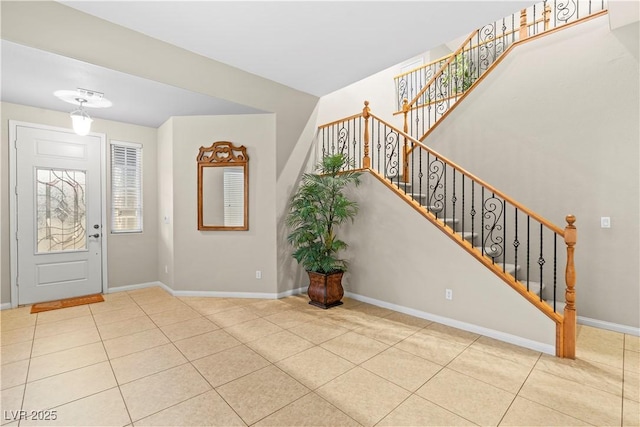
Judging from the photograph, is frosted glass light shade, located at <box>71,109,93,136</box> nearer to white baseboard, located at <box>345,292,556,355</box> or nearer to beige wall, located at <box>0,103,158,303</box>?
beige wall, located at <box>0,103,158,303</box>

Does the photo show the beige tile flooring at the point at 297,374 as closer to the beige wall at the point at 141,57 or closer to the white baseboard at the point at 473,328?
the white baseboard at the point at 473,328

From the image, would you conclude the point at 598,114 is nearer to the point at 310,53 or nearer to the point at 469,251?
the point at 469,251

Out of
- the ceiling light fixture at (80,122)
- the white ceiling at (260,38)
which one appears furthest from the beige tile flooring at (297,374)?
the white ceiling at (260,38)

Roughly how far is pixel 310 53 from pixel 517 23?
4622 millimetres

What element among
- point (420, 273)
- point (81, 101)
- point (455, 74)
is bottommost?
point (420, 273)

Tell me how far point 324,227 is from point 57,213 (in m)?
3.89

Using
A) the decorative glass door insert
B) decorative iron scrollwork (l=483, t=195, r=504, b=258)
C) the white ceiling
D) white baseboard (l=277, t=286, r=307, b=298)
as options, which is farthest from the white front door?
decorative iron scrollwork (l=483, t=195, r=504, b=258)

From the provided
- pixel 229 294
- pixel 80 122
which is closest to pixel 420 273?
pixel 229 294

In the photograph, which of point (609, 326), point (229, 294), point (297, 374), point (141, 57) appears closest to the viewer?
point (297, 374)

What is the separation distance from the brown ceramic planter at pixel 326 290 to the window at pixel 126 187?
3.16m

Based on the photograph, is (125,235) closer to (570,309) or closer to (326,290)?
(326,290)

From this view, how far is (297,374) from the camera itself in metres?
2.45

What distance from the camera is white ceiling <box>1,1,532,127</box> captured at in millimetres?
2707

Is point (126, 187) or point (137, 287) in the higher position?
point (126, 187)
